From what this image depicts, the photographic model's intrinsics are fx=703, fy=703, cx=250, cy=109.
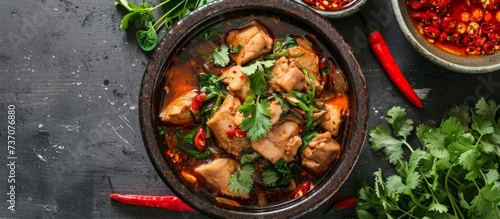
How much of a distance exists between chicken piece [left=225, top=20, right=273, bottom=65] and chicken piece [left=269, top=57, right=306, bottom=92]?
9 centimetres

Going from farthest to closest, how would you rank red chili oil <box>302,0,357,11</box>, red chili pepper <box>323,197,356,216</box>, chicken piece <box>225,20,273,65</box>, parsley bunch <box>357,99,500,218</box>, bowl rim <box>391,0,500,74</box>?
red chili pepper <box>323,197,356,216</box>, red chili oil <box>302,0,357,11</box>, bowl rim <box>391,0,500,74</box>, parsley bunch <box>357,99,500,218</box>, chicken piece <box>225,20,273,65</box>

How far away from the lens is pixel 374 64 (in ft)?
11.9

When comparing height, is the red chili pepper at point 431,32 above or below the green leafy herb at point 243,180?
above

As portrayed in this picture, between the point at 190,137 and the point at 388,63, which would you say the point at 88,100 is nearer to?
the point at 190,137

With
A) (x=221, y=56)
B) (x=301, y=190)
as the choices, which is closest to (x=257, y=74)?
(x=221, y=56)

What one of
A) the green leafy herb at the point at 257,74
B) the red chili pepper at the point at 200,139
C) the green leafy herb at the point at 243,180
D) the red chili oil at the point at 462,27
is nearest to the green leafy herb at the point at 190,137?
the red chili pepper at the point at 200,139

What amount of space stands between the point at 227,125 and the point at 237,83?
183 millimetres

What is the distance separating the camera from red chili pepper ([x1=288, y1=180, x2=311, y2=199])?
10.1 ft

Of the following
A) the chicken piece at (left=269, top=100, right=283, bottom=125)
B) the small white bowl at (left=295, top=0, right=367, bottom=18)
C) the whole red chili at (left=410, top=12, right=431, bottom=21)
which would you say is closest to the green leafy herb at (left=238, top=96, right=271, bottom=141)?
the chicken piece at (left=269, top=100, right=283, bottom=125)

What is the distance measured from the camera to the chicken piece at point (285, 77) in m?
2.92

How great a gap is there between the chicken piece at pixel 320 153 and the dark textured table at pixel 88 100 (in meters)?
0.58

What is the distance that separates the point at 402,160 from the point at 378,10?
2.56 ft

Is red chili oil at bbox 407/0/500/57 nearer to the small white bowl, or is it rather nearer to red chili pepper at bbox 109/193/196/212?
the small white bowl

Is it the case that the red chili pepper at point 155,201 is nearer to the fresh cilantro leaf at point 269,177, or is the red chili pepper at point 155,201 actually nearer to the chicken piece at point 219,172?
the chicken piece at point 219,172
